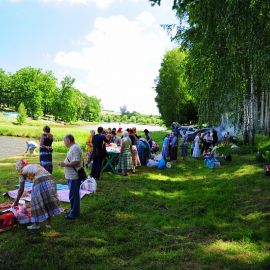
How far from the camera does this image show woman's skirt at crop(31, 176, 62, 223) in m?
7.70

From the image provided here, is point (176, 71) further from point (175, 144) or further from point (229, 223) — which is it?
point (229, 223)

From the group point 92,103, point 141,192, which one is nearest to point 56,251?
point 141,192

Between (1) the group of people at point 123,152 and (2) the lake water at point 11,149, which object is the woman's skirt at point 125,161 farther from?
(2) the lake water at point 11,149

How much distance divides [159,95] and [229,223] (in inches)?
2181

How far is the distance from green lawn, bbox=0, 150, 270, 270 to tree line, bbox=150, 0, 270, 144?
4043 mm

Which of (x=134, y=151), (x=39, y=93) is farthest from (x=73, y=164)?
(x=39, y=93)

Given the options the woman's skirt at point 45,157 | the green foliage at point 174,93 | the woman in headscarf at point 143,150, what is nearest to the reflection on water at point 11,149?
the woman in headscarf at point 143,150

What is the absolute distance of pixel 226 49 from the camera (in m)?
13.1

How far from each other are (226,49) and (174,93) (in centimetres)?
4620

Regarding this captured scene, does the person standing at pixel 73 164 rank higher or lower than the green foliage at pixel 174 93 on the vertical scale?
lower

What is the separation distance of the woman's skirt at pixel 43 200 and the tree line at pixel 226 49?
5.39 metres

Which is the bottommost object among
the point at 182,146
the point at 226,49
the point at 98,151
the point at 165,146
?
the point at 182,146

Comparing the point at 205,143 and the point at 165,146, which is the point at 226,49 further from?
the point at 205,143

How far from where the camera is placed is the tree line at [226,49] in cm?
948
